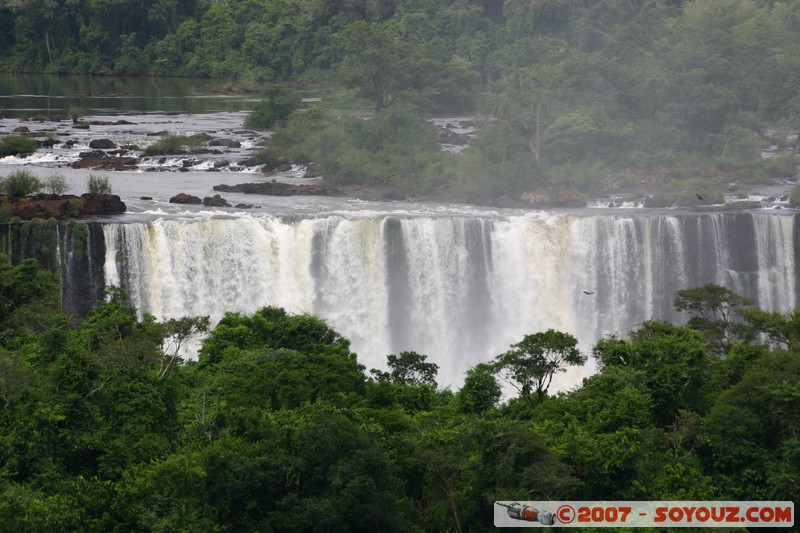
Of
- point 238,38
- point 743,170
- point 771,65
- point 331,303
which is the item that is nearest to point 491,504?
point 331,303

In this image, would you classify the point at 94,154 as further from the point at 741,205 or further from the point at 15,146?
the point at 741,205

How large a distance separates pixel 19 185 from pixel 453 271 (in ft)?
39.6

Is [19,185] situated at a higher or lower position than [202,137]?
lower

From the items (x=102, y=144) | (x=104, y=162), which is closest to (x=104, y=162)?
(x=104, y=162)

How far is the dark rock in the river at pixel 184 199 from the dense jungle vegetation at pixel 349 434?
1079cm

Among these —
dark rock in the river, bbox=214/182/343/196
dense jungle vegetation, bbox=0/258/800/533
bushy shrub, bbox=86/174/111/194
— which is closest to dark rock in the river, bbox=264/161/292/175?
dark rock in the river, bbox=214/182/343/196

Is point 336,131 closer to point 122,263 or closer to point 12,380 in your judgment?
point 122,263

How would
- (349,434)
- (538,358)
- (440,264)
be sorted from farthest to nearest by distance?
(440,264) → (538,358) → (349,434)

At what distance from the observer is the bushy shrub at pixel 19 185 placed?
34.0 m

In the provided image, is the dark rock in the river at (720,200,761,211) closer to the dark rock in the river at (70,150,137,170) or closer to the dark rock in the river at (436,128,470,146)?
the dark rock in the river at (436,128,470,146)

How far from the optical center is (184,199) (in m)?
35.5

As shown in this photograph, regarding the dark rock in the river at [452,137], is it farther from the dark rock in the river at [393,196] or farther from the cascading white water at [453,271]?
the cascading white water at [453,271]

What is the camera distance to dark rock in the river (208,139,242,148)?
4678 centimetres

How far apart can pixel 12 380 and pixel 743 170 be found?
29.9 metres
